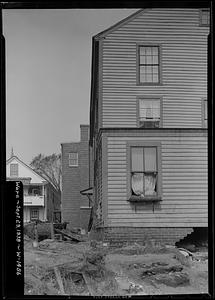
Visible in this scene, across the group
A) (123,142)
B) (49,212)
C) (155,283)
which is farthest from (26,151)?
(155,283)

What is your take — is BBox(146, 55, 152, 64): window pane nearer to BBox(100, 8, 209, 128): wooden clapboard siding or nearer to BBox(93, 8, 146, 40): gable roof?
BBox(100, 8, 209, 128): wooden clapboard siding

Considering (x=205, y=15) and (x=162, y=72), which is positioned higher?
(x=205, y=15)

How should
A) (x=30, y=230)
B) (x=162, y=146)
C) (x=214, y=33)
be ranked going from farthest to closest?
(x=162, y=146), (x=30, y=230), (x=214, y=33)

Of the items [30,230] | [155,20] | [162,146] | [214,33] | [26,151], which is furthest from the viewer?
[162,146]

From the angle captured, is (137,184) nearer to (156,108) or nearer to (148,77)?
(156,108)

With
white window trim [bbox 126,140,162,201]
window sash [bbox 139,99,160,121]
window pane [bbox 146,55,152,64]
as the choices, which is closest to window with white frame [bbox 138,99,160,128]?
window sash [bbox 139,99,160,121]

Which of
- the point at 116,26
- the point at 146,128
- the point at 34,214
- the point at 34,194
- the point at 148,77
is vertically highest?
the point at 116,26

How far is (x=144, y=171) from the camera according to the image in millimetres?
3193

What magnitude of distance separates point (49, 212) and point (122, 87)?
105 centimetres

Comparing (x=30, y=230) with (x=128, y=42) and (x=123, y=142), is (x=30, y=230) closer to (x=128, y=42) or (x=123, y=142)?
(x=123, y=142)

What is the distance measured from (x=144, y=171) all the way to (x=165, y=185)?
177 millimetres

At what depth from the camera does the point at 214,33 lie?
2221 millimetres

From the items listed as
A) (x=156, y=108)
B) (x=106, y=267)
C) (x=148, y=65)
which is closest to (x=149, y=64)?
(x=148, y=65)

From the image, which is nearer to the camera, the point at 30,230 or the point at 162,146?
the point at 30,230
